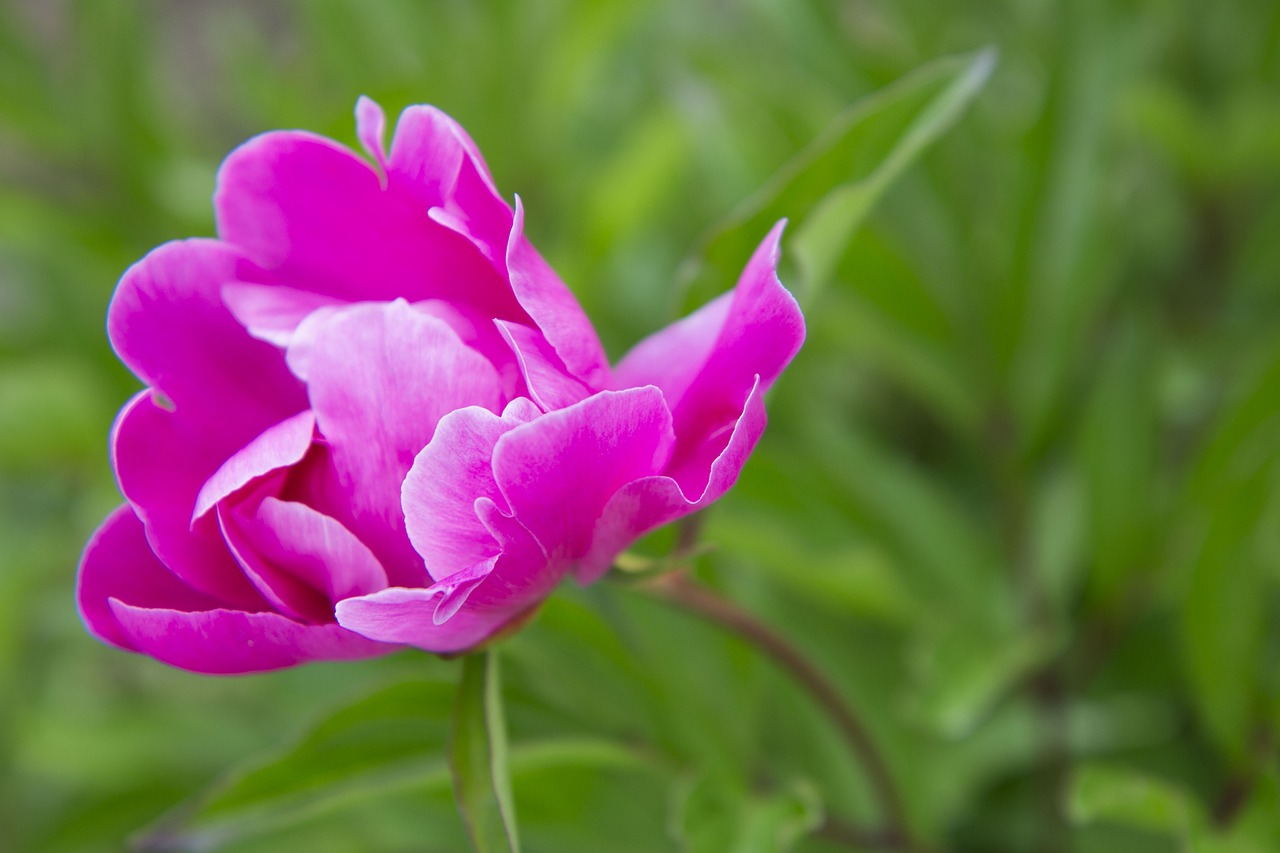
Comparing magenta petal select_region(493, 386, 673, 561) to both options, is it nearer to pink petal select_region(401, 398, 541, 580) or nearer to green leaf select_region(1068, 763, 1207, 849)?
pink petal select_region(401, 398, 541, 580)

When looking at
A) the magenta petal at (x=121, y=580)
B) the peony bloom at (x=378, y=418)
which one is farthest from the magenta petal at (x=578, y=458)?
the magenta petal at (x=121, y=580)

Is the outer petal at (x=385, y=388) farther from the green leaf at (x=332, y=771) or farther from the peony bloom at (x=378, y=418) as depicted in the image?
the green leaf at (x=332, y=771)

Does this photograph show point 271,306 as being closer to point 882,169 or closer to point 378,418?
point 378,418

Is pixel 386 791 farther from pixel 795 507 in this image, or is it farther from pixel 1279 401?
pixel 1279 401

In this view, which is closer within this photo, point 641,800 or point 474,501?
point 474,501

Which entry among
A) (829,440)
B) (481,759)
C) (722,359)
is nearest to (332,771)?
(481,759)

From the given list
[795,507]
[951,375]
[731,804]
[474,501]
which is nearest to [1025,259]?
[951,375]

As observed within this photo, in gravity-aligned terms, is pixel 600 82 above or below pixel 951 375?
above

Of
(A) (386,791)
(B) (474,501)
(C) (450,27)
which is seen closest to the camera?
(B) (474,501)
